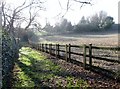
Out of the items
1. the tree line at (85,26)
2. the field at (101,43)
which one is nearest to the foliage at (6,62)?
the field at (101,43)

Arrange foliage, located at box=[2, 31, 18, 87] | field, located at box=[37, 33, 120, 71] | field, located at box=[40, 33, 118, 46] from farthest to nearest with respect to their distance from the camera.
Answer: field, located at box=[40, 33, 118, 46], field, located at box=[37, 33, 120, 71], foliage, located at box=[2, 31, 18, 87]

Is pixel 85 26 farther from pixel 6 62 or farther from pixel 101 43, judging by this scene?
pixel 6 62

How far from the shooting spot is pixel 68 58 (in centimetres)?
1725

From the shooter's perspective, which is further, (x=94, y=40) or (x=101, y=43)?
(x=94, y=40)

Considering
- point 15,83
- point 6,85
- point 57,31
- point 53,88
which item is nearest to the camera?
point 53,88

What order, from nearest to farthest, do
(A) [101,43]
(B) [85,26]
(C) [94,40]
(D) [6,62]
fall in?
(D) [6,62], (A) [101,43], (C) [94,40], (B) [85,26]

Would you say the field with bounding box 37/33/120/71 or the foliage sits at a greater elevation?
the foliage

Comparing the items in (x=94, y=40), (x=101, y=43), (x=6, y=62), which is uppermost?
(x=6, y=62)

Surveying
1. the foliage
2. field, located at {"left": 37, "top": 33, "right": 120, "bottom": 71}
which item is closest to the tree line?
field, located at {"left": 37, "top": 33, "right": 120, "bottom": 71}

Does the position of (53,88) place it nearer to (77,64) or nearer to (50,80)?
(50,80)

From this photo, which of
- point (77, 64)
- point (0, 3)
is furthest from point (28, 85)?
point (0, 3)

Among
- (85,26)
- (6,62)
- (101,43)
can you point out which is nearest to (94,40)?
(101,43)

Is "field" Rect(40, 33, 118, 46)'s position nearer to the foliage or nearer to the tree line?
the tree line

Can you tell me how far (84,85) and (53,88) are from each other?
1.12 metres
